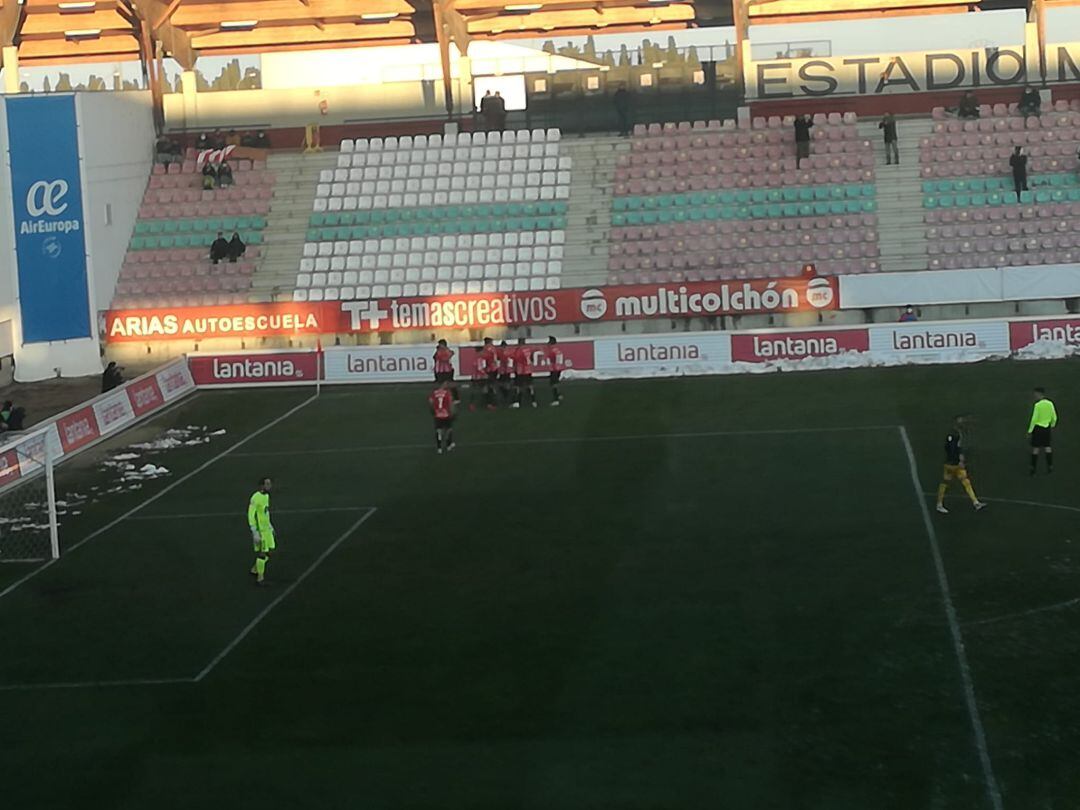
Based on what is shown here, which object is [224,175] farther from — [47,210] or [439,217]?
[47,210]

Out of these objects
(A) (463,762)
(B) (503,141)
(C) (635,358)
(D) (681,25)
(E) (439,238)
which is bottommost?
(A) (463,762)

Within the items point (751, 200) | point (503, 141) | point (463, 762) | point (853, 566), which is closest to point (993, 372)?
point (751, 200)

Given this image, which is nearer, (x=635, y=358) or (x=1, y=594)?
(x=1, y=594)

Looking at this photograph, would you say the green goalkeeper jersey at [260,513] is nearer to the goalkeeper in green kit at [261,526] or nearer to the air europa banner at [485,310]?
the goalkeeper in green kit at [261,526]

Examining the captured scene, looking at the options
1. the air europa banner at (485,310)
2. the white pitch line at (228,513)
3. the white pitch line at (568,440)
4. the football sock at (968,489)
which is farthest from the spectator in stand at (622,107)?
the football sock at (968,489)

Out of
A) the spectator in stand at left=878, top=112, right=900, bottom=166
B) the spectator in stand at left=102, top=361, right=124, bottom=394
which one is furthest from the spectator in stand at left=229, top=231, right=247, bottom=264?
the spectator in stand at left=878, top=112, right=900, bottom=166

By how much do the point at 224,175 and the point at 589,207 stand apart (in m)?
11.3

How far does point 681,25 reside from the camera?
169ft

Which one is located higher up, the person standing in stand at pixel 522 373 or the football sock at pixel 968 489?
the person standing in stand at pixel 522 373

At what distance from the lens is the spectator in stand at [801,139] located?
45.8m

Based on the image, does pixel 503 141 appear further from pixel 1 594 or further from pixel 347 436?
pixel 1 594

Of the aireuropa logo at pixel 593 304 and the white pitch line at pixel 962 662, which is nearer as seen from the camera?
the white pitch line at pixel 962 662

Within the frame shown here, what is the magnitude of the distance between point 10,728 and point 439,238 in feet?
101

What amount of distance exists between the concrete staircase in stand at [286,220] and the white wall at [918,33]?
14.0 m
